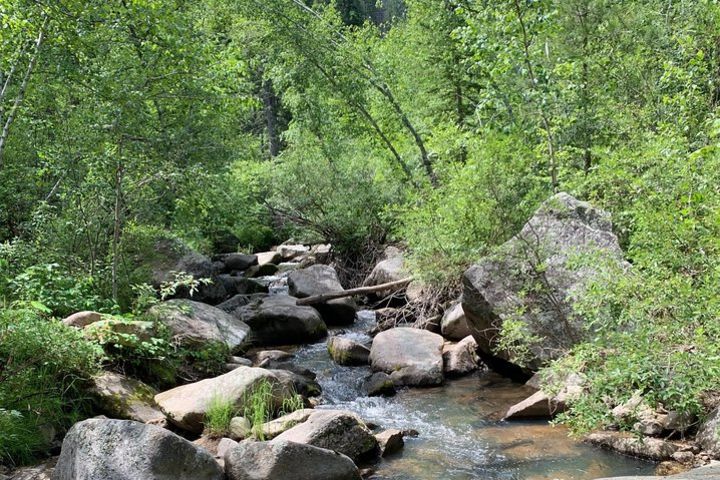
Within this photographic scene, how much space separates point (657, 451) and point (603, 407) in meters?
0.99

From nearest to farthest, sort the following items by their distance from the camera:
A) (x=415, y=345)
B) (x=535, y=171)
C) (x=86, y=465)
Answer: (x=86, y=465), (x=415, y=345), (x=535, y=171)

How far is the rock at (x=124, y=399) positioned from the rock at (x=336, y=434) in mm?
1650

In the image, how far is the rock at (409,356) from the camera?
367 inches

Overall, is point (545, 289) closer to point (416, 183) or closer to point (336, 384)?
point (336, 384)

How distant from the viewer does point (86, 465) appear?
5090 millimetres

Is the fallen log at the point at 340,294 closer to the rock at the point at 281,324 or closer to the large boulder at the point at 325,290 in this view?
the large boulder at the point at 325,290

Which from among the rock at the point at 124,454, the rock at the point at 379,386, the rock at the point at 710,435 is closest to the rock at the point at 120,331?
the rock at the point at 124,454

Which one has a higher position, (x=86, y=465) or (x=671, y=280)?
(x=671, y=280)

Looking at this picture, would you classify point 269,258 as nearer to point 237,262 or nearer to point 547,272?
point 237,262

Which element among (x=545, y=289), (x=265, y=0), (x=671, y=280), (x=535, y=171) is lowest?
(x=545, y=289)

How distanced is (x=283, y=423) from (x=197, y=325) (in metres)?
2.96

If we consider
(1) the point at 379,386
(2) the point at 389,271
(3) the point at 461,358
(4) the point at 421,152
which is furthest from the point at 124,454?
(4) the point at 421,152

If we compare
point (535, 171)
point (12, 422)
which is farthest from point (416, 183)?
point (12, 422)

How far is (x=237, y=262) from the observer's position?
760 inches
